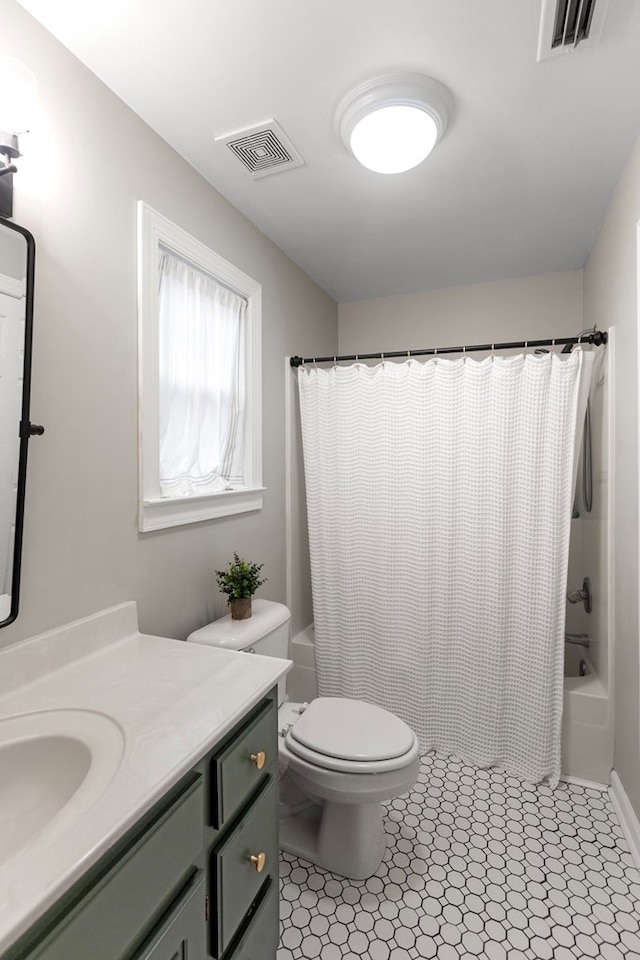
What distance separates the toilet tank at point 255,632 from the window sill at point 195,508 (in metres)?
0.39

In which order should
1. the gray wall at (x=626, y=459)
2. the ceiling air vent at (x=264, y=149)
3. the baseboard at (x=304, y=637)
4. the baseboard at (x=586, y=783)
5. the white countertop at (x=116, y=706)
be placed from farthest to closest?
the baseboard at (x=304, y=637), the baseboard at (x=586, y=783), the gray wall at (x=626, y=459), the ceiling air vent at (x=264, y=149), the white countertop at (x=116, y=706)

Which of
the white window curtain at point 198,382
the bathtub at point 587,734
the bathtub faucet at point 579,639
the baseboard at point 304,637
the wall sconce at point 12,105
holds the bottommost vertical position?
the bathtub at point 587,734

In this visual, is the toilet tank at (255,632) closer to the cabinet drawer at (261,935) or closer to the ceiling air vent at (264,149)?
the cabinet drawer at (261,935)

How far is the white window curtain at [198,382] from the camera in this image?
5.68 feet

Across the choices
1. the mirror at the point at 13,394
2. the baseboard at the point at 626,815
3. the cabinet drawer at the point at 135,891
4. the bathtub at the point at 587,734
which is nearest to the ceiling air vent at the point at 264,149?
the mirror at the point at 13,394

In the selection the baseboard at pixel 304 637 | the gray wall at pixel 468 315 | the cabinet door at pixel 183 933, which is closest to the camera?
the cabinet door at pixel 183 933

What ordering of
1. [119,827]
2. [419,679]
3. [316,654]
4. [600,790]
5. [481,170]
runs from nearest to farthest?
[119,827]
[481,170]
[600,790]
[419,679]
[316,654]

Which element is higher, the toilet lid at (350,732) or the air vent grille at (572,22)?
the air vent grille at (572,22)

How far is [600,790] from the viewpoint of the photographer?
79.2 inches

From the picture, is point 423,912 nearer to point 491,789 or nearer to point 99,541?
point 491,789

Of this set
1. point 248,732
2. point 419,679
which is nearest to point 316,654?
point 419,679

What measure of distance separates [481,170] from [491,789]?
96.1 inches

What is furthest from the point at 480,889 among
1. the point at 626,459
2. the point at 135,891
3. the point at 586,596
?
the point at 626,459

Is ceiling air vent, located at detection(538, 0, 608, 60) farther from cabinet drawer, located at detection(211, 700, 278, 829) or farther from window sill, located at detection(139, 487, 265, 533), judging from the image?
cabinet drawer, located at detection(211, 700, 278, 829)
